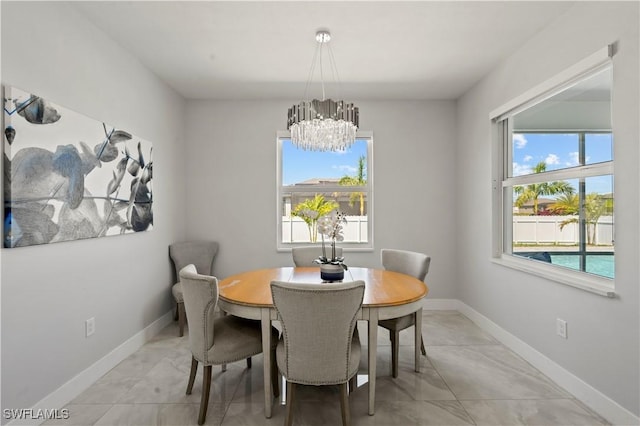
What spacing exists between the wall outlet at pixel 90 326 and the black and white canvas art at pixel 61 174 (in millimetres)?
607

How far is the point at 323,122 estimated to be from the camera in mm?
2660

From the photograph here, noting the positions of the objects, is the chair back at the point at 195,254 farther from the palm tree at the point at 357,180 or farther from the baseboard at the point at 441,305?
the baseboard at the point at 441,305

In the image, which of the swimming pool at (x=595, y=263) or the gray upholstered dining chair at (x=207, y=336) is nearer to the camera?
the gray upholstered dining chair at (x=207, y=336)

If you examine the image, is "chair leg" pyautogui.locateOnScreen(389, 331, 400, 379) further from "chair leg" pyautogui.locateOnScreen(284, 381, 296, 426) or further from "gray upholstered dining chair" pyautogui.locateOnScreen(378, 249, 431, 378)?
"chair leg" pyautogui.locateOnScreen(284, 381, 296, 426)

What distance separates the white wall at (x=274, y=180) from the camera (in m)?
4.17

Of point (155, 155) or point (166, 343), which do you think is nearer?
point (166, 343)

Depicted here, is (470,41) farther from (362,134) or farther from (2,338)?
(2,338)

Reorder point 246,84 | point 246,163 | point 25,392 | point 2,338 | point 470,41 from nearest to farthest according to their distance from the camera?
point 2,338 < point 25,392 < point 470,41 < point 246,84 < point 246,163

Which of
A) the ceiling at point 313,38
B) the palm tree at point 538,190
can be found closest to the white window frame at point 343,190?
the ceiling at point 313,38

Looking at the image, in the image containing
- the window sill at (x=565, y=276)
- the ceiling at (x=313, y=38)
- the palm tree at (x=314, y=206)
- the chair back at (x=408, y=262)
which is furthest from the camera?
the palm tree at (x=314, y=206)

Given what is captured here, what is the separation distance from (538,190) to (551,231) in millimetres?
372

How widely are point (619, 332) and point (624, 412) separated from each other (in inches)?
17.2

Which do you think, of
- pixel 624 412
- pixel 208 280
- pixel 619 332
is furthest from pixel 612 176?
pixel 208 280

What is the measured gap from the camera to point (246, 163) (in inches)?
165
